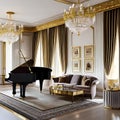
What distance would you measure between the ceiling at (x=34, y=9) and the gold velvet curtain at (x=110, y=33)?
725 millimetres

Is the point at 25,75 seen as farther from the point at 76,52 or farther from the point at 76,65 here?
the point at 76,52

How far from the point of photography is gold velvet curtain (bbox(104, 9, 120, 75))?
6746 millimetres

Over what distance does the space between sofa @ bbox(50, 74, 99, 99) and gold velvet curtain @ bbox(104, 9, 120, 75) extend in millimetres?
704

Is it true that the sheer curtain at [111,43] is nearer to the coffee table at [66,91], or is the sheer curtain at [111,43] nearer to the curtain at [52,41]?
the coffee table at [66,91]

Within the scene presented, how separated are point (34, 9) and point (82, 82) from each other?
3.49 m

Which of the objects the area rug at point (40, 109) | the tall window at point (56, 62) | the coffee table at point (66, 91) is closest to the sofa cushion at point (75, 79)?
the coffee table at point (66, 91)

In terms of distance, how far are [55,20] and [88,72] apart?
318cm

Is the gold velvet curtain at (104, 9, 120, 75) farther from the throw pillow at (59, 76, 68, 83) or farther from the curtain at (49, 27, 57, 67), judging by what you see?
the curtain at (49, 27, 57, 67)

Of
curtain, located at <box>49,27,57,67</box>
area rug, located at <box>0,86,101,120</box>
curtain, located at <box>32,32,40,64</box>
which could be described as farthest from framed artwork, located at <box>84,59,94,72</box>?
curtain, located at <box>32,32,40,64</box>

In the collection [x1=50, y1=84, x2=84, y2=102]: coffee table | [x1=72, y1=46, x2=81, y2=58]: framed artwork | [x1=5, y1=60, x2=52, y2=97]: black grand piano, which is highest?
[x1=72, y1=46, x2=81, y2=58]: framed artwork

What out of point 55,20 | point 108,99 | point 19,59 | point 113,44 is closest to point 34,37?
point 19,59

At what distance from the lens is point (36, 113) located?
4.81m

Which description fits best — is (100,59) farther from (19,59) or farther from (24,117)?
(19,59)

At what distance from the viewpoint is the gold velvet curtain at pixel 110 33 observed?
675cm
